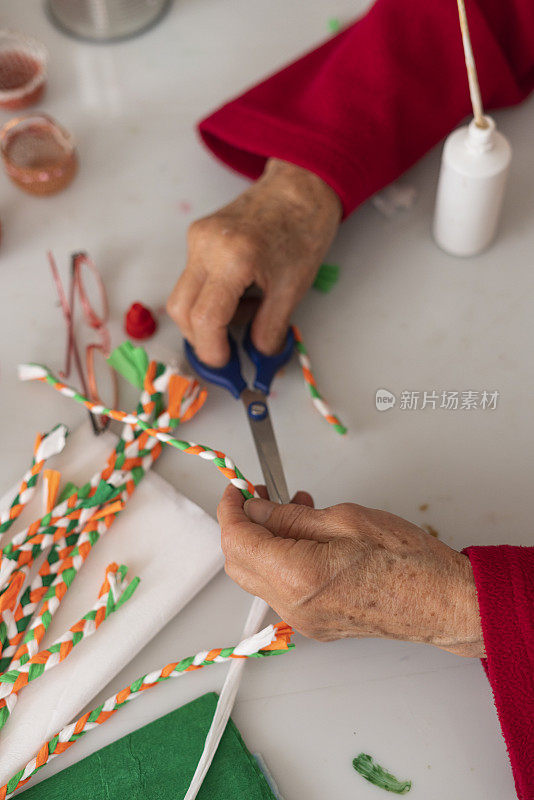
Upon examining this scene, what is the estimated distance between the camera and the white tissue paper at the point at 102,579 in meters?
0.71

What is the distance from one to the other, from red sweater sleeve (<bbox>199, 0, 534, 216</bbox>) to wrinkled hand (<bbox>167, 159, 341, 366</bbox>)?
4cm

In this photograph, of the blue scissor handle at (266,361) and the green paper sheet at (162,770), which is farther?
the blue scissor handle at (266,361)

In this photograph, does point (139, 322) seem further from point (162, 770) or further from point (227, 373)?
point (162, 770)

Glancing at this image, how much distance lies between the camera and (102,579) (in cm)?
78

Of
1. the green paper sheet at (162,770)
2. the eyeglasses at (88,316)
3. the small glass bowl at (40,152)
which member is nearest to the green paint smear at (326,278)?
the eyeglasses at (88,316)

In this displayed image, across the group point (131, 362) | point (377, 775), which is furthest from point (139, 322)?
point (377, 775)

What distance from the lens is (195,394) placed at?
88cm

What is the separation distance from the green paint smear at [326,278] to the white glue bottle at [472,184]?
14cm

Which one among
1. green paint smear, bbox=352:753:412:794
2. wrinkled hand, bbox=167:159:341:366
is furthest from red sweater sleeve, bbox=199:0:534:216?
green paint smear, bbox=352:753:412:794

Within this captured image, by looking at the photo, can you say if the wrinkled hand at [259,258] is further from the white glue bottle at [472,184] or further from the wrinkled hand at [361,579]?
the wrinkled hand at [361,579]

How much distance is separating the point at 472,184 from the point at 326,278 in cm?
20

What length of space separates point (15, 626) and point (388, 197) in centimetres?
69

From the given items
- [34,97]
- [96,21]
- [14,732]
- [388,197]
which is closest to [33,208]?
[34,97]

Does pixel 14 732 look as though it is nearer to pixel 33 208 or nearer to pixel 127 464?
pixel 127 464
